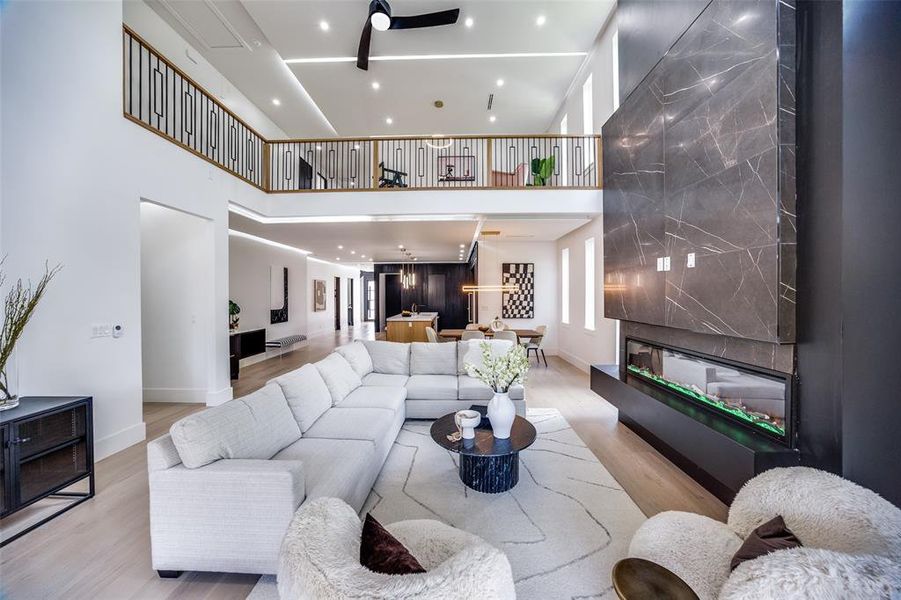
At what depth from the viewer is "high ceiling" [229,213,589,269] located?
617 cm

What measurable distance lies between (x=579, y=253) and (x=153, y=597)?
6.91 metres

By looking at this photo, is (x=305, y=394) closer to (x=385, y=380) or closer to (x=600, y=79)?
(x=385, y=380)

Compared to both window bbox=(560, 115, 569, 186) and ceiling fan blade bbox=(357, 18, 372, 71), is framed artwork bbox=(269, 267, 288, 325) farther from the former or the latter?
window bbox=(560, 115, 569, 186)

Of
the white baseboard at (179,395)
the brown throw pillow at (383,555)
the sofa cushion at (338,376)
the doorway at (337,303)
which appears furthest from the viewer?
the doorway at (337,303)

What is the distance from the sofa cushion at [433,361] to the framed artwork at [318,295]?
7960mm

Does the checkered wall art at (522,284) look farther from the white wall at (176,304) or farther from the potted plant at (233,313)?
the white wall at (176,304)

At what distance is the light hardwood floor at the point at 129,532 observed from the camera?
1740mm

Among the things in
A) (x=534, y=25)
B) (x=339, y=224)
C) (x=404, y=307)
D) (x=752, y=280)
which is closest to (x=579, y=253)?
(x=534, y=25)

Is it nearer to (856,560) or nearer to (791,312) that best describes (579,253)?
(791,312)

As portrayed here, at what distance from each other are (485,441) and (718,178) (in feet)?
7.68

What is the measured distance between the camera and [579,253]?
693cm

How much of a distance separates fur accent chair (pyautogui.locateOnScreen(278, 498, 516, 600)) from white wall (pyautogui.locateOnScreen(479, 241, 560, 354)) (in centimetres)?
776

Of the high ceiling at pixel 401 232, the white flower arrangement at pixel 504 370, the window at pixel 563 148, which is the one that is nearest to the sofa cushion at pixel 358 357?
the white flower arrangement at pixel 504 370

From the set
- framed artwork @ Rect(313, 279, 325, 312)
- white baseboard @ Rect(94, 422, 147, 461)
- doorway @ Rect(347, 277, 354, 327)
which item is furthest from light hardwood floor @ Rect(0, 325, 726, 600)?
doorway @ Rect(347, 277, 354, 327)
